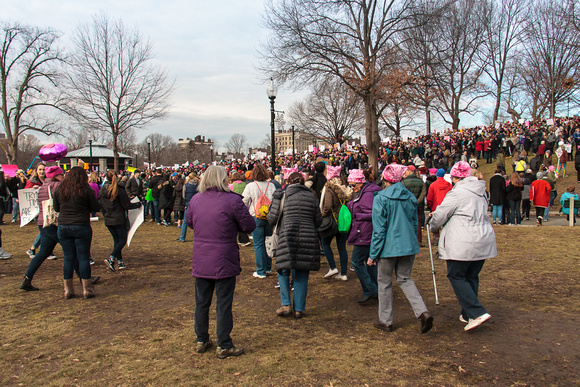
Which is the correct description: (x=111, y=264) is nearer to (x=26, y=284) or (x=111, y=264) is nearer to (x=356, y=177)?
(x=26, y=284)

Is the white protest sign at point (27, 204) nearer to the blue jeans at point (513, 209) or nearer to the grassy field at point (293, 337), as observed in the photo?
the grassy field at point (293, 337)

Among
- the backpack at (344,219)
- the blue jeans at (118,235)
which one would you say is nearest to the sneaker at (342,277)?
the backpack at (344,219)

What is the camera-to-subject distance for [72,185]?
5.74m

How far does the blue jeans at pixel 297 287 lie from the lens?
17.2 ft

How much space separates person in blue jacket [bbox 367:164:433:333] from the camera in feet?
15.2

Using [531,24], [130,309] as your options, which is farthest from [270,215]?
[531,24]

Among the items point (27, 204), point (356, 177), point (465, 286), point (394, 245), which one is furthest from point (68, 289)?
point (465, 286)

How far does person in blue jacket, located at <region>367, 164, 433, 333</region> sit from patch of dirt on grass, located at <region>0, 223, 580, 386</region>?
0.36 m

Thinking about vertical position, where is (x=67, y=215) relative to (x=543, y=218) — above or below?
above

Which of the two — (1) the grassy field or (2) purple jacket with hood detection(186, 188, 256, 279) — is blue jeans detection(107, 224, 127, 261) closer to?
(1) the grassy field

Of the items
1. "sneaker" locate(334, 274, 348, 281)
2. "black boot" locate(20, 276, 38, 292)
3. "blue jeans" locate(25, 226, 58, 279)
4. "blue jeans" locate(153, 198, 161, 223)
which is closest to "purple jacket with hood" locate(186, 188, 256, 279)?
"sneaker" locate(334, 274, 348, 281)

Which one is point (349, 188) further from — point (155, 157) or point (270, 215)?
point (155, 157)

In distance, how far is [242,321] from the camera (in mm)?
5172

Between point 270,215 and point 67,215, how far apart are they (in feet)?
9.23
